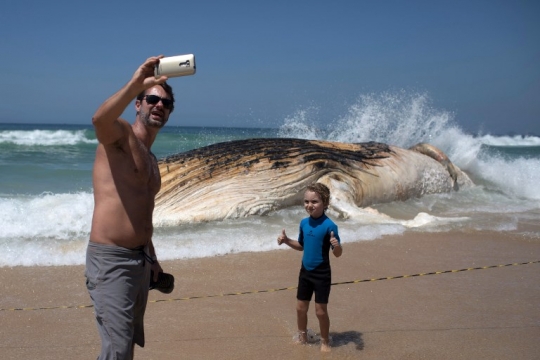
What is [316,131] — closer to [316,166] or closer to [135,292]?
[316,166]

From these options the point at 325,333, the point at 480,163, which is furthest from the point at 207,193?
the point at 480,163

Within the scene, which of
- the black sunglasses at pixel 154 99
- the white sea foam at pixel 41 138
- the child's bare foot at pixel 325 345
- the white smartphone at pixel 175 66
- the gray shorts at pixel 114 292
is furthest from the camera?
the white sea foam at pixel 41 138

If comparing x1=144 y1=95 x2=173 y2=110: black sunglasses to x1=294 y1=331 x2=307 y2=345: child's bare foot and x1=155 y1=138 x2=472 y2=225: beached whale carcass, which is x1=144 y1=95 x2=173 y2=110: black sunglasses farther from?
x1=155 y1=138 x2=472 y2=225: beached whale carcass

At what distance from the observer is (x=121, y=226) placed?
265cm

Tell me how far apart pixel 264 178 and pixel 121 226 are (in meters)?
5.20

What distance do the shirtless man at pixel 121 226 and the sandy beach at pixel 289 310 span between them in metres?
1.00

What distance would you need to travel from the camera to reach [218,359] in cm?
353

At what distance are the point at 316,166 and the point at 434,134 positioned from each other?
7.55m

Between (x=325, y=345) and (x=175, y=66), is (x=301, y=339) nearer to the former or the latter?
(x=325, y=345)

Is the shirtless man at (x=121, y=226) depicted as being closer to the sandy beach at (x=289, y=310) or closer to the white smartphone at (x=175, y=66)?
the white smartphone at (x=175, y=66)

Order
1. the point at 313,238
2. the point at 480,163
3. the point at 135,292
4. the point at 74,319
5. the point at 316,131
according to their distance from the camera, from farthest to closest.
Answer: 1. the point at 316,131
2. the point at 480,163
3. the point at 74,319
4. the point at 313,238
5. the point at 135,292

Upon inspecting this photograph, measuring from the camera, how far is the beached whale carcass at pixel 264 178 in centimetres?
733

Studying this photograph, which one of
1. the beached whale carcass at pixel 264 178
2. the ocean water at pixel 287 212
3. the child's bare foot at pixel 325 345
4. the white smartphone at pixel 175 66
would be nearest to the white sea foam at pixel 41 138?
the ocean water at pixel 287 212

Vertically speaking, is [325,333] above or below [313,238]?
below
